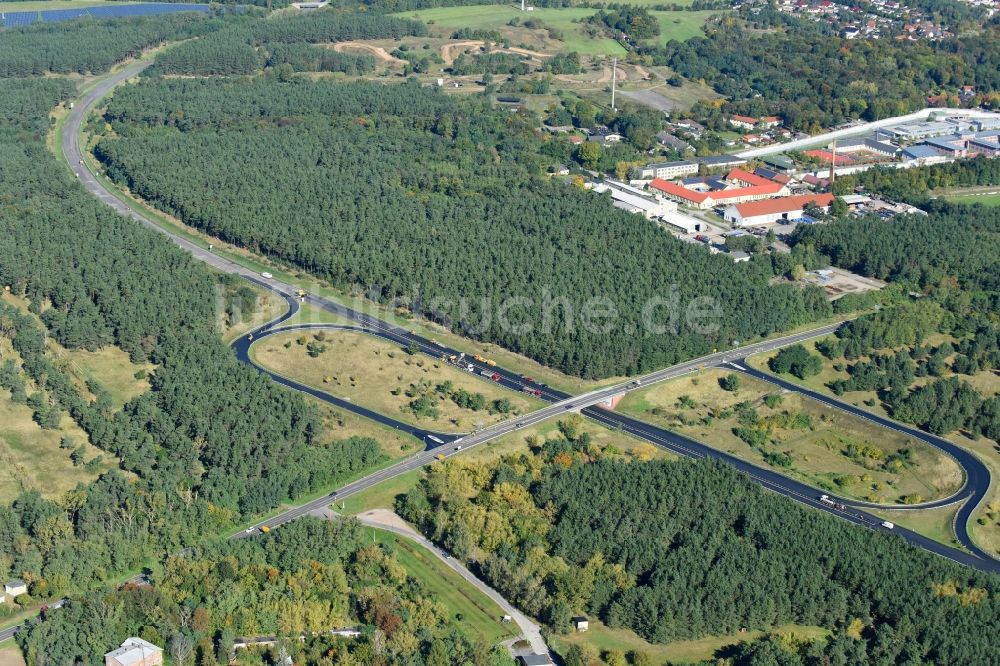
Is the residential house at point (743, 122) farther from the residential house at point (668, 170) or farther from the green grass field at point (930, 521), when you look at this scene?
the green grass field at point (930, 521)

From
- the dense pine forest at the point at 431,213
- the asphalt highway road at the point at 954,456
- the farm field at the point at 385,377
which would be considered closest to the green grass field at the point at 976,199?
the dense pine forest at the point at 431,213

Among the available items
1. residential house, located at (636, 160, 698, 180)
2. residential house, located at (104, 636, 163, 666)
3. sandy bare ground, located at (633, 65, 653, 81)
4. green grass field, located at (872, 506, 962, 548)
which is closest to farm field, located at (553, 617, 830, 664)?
green grass field, located at (872, 506, 962, 548)

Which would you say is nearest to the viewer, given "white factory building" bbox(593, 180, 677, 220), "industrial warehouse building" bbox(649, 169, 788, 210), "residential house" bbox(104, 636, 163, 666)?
"residential house" bbox(104, 636, 163, 666)

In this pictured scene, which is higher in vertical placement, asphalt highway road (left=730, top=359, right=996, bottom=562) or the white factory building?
the white factory building

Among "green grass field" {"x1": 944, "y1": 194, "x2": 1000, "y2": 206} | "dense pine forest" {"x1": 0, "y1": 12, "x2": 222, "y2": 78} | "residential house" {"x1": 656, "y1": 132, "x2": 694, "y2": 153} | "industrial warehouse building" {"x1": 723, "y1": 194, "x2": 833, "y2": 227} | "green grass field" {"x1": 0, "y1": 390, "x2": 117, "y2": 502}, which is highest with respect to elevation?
"dense pine forest" {"x1": 0, "y1": 12, "x2": 222, "y2": 78}

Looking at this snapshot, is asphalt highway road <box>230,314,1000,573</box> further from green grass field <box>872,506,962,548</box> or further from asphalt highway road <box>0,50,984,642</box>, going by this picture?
green grass field <box>872,506,962,548</box>

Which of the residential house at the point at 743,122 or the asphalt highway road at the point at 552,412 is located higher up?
the residential house at the point at 743,122
